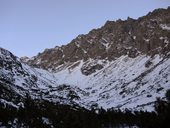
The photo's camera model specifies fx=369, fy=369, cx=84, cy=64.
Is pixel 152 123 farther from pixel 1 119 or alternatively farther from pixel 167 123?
pixel 1 119

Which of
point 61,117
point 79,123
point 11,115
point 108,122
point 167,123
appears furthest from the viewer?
point 108,122

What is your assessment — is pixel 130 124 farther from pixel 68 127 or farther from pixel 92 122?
pixel 68 127

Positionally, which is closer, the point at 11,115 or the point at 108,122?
the point at 11,115

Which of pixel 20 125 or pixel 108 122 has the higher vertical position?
pixel 108 122

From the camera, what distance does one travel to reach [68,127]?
6280 inches

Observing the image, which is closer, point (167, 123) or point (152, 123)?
point (167, 123)

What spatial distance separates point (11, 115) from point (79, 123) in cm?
3147

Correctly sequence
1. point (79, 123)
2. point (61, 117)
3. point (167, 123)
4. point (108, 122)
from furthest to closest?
point (108, 122)
point (61, 117)
point (79, 123)
point (167, 123)

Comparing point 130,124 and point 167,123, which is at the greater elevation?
point 130,124

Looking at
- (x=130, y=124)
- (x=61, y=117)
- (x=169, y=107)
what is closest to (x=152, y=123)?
(x=169, y=107)

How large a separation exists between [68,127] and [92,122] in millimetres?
18216

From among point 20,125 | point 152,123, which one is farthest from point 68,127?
point 152,123

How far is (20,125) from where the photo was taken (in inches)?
5896

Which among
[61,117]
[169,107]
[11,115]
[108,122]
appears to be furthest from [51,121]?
[169,107]
